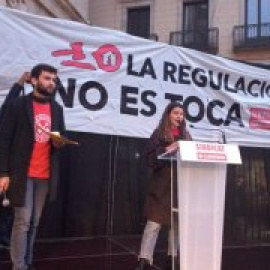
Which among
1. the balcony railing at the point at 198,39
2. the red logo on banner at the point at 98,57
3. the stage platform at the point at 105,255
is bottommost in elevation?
the stage platform at the point at 105,255

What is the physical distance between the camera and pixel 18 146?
4617 millimetres

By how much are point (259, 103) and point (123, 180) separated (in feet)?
6.91

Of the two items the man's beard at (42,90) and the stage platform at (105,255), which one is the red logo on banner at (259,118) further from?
the man's beard at (42,90)

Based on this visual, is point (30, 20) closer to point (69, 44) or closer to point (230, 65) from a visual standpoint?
point (69, 44)

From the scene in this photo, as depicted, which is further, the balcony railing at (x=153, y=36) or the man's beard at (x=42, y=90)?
the balcony railing at (x=153, y=36)

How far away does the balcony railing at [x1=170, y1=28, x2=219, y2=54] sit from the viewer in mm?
25812

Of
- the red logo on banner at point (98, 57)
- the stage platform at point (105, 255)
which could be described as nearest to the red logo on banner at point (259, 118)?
the stage platform at point (105, 255)

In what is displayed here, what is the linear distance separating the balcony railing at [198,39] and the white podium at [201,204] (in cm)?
2182

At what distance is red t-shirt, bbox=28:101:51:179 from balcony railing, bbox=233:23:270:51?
21883 mm

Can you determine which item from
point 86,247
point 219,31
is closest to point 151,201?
point 86,247

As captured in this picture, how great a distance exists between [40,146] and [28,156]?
0.15 m

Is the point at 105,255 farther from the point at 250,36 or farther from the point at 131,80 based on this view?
the point at 250,36

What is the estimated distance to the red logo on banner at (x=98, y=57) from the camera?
594cm

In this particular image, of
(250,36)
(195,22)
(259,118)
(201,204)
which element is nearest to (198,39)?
(195,22)
